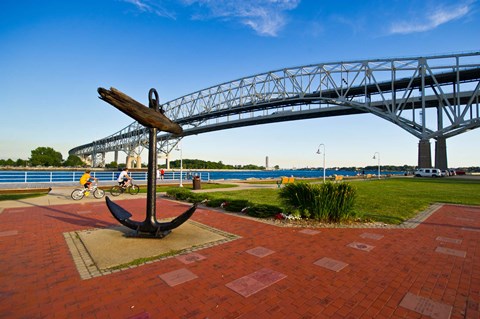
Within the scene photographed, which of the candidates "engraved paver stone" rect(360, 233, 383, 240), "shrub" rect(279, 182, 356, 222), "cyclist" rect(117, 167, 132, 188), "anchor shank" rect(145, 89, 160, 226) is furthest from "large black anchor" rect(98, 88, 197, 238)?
"cyclist" rect(117, 167, 132, 188)

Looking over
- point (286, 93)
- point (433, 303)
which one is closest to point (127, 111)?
point (433, 303)

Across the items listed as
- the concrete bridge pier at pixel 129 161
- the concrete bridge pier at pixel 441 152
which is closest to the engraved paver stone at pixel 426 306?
the concrete bridge pier at pixel 441 152

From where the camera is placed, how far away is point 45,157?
4582 inches

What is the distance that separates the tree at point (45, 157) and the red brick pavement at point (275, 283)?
451 feet

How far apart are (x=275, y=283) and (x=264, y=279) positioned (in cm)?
22

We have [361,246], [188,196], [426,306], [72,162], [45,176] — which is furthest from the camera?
[72,162]

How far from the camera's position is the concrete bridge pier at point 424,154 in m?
44.7

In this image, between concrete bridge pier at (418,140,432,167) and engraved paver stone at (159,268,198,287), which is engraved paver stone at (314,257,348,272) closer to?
engraved paver stone at (159,268,198,287)

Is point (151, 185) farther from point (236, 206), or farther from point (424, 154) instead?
point (424, 154)

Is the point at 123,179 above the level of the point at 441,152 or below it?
below

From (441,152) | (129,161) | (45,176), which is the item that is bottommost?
(45,176)

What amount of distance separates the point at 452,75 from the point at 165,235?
6078cm

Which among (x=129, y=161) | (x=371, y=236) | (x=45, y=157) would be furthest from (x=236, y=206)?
(x=45, y=157)

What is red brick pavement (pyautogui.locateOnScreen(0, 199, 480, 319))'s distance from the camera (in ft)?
10.8
